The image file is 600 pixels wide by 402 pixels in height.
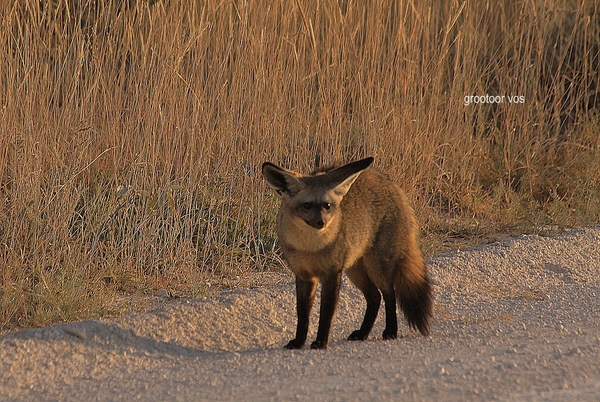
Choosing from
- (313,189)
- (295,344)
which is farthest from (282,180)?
(295,344)

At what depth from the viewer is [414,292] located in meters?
5.57

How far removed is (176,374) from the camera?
467 cm

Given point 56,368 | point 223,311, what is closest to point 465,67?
point 223,311

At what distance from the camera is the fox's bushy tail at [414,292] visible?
551 centimetres

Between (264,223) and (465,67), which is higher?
(465,67)

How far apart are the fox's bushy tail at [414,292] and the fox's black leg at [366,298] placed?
153mm

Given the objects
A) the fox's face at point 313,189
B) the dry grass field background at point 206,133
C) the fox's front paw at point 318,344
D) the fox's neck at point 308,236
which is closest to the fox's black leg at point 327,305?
the fox's front paw at point 318,344

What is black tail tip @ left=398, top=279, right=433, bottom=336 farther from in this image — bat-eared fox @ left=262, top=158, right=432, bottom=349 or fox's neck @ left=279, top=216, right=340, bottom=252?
fox's neck @ left=279, top=216, right=340, bottom=252

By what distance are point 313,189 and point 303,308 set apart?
66 centimetres

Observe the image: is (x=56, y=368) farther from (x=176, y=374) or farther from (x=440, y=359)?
(x=440, y=359)

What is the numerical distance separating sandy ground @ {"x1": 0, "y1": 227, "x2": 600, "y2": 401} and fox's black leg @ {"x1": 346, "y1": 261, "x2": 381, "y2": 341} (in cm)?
16

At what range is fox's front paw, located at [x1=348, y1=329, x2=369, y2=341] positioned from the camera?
5.63 m

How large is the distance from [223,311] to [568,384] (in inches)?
Answer: 90.2

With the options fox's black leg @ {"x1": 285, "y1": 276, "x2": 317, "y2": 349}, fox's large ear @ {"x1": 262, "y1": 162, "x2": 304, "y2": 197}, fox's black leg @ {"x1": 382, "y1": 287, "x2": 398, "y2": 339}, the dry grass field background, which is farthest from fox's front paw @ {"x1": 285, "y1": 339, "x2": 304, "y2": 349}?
the dry grass field background
